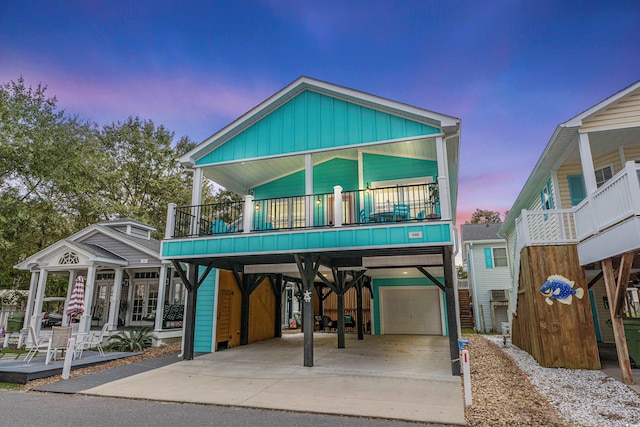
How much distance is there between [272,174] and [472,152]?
14.5 m

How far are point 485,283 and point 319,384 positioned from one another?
49.3 feet

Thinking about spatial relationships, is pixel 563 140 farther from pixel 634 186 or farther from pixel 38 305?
pixel 38 305

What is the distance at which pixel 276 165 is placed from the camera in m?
11.3

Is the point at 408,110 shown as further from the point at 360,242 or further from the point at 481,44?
the point at 481,44

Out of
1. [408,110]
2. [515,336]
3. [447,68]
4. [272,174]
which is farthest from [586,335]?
[447,68]

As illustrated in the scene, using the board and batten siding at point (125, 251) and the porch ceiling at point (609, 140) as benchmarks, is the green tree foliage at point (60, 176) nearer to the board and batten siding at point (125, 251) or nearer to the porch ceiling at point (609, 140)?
the board and batten siding at point (125, 251)

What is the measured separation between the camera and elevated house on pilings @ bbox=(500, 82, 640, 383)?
5.94 m

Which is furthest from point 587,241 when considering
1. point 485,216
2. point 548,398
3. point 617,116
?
point 485,216

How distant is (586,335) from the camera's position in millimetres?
7180

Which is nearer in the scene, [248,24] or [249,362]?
[249,362]

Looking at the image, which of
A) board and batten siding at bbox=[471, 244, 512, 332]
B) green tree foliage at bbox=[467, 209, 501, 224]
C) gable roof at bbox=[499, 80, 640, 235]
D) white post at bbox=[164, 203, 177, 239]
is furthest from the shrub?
green tree foliage at bbox=[467, 209, 501, 224]

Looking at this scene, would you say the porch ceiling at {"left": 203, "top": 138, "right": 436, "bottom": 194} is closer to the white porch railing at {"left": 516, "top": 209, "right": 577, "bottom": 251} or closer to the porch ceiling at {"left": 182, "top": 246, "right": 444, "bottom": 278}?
the porch ceiling at {"left": 182, "top": 246, "right": 444, "bottom": 278}

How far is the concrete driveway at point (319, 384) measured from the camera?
5.17 metres

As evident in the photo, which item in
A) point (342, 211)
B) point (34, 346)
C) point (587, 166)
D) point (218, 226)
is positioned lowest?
point (34, 346)
